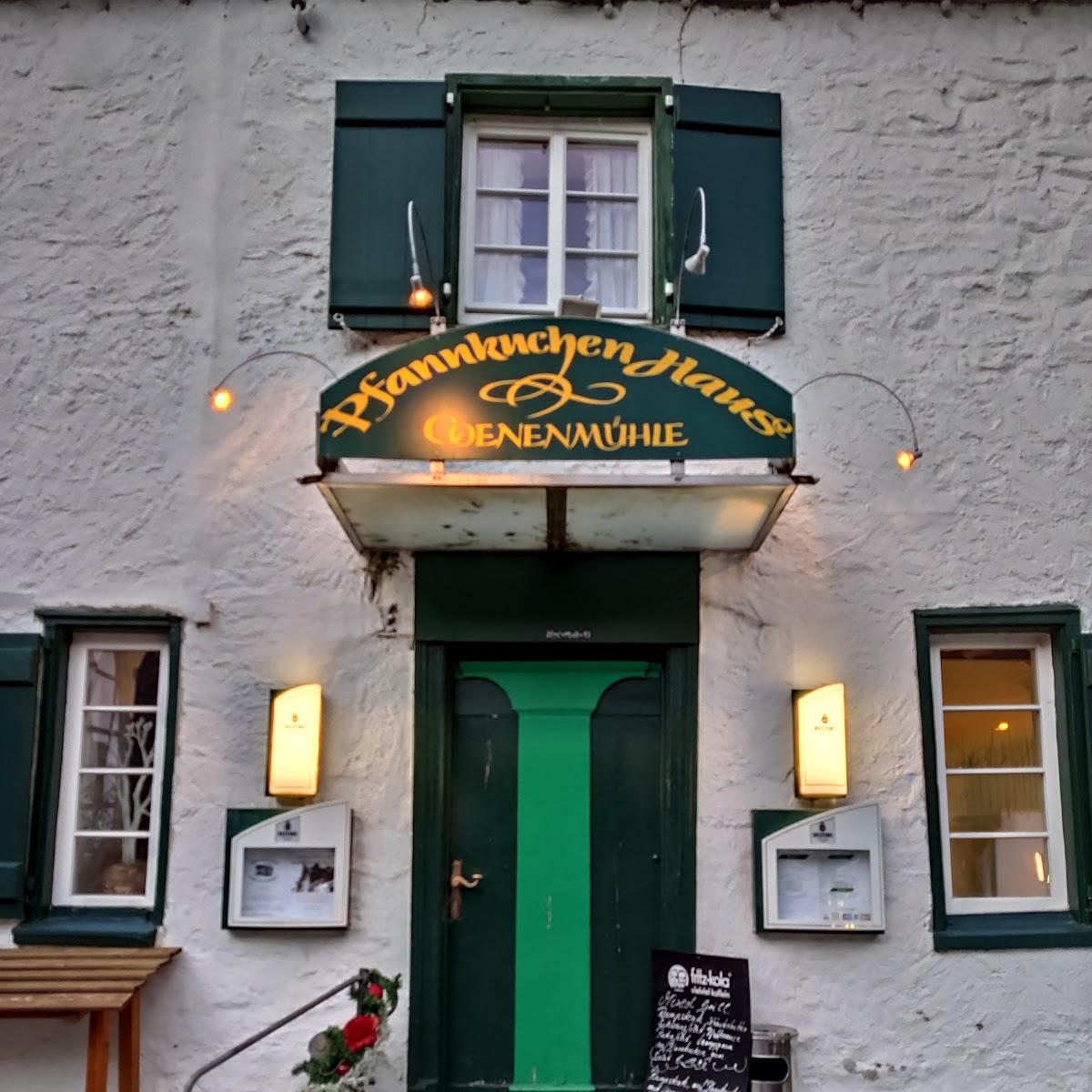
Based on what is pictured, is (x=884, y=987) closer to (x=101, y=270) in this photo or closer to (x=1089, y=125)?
(x=1089, y=125)

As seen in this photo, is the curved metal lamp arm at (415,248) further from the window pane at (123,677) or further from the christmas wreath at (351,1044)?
the christmas wreath at (351,1044)

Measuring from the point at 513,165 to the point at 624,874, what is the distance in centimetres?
362

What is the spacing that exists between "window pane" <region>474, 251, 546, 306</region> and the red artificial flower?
11.2 feet

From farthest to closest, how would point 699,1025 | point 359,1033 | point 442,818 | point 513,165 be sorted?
point 513,165
point 442,818
point 699,1025
point 359,1033

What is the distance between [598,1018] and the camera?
5547 mm

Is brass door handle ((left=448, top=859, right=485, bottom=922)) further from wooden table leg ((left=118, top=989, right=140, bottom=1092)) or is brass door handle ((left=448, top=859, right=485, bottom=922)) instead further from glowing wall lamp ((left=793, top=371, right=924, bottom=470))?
glowing wall lamp ((left=793, top=371, right=924, bottom=470))

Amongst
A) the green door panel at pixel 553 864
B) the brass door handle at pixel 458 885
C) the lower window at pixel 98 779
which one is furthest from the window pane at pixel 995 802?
the lower window at pixel 98 779

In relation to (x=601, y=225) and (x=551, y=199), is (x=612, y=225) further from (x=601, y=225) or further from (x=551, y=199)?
(x=551, y=199)

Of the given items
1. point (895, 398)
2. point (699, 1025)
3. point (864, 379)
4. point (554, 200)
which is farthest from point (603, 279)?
point (699, 1025)

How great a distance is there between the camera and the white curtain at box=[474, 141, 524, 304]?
6.21 m

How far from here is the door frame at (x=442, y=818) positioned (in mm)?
5434

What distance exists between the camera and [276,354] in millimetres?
5922

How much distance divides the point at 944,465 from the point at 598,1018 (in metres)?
3.07

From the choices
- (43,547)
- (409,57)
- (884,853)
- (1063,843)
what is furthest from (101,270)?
(1063,843)
